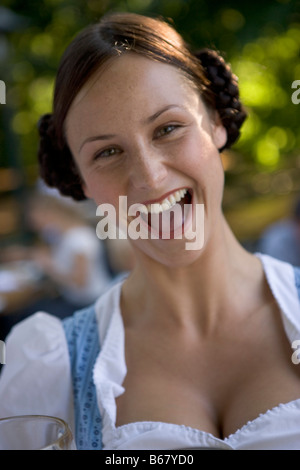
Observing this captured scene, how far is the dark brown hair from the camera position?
899 mm

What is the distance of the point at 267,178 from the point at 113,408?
5332 millimetres

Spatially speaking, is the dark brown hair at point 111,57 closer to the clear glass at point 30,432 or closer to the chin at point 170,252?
the chin at point 170,252

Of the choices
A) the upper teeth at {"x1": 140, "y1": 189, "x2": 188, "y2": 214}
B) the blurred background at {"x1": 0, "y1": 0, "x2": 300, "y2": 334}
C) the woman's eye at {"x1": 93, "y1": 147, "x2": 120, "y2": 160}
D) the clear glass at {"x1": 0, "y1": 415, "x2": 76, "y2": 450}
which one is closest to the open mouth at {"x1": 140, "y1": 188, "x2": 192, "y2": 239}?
the upper teeth at {"x1": 140, "y1": 189, "x2": 188, "y2": 214}

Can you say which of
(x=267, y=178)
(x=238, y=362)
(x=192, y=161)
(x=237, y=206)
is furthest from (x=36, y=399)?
(x=267, y=178)

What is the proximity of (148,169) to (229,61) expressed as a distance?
233cm

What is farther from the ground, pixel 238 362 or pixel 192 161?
pixel 192 161

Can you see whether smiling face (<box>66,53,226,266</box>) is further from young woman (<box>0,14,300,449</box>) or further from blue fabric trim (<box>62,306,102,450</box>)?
blue fabric trim (<box>62,306,102,450</box>)

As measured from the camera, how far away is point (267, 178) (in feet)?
19.6

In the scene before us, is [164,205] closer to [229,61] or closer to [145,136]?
[145,136]

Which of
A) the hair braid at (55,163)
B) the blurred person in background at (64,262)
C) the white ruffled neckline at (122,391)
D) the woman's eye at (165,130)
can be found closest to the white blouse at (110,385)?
the white ruffled neckline at (122,391)

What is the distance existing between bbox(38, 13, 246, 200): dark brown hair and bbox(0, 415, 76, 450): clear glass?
18.2 inches

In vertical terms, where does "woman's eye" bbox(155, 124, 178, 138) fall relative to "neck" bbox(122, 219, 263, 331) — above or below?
above

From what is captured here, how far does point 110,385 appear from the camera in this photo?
938 mm

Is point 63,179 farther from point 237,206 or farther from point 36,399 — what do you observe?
point 237,206
